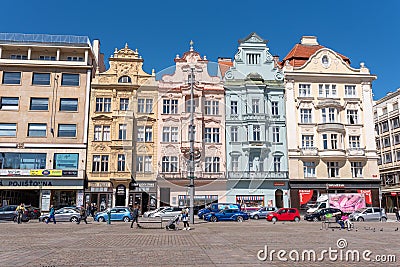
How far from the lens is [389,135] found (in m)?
61.5

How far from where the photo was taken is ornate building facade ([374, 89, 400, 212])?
5891cm

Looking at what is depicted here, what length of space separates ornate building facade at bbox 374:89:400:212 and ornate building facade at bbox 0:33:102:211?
A: 46761 millimetres

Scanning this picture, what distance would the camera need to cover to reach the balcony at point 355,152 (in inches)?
1836

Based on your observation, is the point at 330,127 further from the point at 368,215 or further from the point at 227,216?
the point at 227,216

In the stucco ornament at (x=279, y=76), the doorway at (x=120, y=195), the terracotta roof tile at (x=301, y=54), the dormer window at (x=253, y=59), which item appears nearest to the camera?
the doorway at (x=120, y=195)

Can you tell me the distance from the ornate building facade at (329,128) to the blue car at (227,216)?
11.4 m

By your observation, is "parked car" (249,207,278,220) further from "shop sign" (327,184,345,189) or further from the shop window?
the shop window

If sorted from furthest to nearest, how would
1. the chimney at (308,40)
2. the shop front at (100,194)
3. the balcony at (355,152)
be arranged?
the chimney at (308,40) < the balcony at (355,152) < the shop front at (100,194)

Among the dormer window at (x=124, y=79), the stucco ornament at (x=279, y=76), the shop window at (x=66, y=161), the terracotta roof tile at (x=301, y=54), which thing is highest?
the terracotta roof tile at (x=301, y=54)

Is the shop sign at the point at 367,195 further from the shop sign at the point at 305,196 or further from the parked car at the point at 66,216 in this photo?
the parked car at the point at 66,216

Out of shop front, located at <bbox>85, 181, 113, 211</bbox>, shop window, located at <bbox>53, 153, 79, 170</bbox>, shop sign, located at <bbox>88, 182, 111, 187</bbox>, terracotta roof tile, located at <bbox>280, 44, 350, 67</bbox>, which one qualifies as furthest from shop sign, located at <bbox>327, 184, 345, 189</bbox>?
shop window, located at <bbox>53, 153, 79, 170</bbox>

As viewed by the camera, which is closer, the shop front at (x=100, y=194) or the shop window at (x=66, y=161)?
the shop front at (x=100, y=194)

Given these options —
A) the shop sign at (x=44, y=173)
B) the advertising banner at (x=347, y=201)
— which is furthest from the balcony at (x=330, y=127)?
the shop sign at (x=44, y=173)

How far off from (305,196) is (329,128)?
906cm
